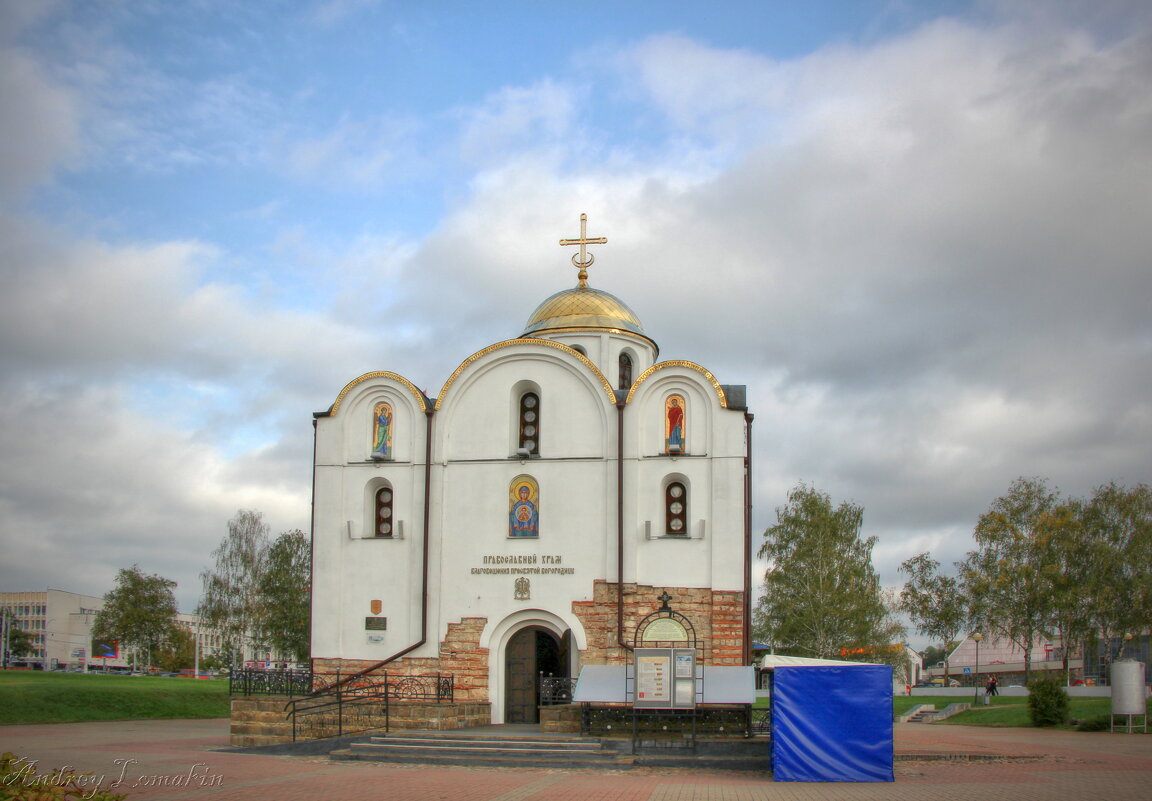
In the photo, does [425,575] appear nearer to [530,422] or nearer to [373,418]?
[373,418]

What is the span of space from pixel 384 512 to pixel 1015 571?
2272 centimetres

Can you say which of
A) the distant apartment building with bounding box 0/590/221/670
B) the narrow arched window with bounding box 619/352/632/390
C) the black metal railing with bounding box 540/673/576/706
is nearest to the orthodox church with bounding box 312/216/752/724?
the black metal railing with bounding box 540/673/576/706

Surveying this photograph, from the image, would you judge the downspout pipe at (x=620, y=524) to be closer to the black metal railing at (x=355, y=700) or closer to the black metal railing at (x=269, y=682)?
the black metal railing at (x=355, y=700)

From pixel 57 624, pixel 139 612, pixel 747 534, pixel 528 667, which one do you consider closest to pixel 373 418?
pixel 528 667

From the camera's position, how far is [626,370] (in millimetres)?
25125

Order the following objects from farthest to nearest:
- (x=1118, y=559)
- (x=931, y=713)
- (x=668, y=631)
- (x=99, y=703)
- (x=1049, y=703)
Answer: (x=931, y=713) → (x=1118, y=559) → (x=99, y=703) → (x=1049, y=703) → (x=668, y=631)

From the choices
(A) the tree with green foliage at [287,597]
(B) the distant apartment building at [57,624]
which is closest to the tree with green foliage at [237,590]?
(A) the tree with green foliage at [287,597]

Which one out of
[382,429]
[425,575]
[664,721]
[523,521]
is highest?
[382,429]

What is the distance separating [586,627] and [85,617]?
90.9 meters

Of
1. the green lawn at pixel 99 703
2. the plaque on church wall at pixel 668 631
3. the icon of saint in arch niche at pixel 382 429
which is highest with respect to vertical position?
the icon of saint in arch niche at pixel 382 429

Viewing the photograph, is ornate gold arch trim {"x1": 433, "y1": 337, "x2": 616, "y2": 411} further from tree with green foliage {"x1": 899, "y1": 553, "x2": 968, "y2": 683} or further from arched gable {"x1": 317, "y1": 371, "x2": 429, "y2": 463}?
tree with green foliage {"x1": 899, "y1": 553, "x2": 968, "y2": 683}

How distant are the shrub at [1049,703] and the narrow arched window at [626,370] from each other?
13.8m

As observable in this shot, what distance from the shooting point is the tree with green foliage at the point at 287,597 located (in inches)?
1624

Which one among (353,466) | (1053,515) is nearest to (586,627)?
(353,466)
